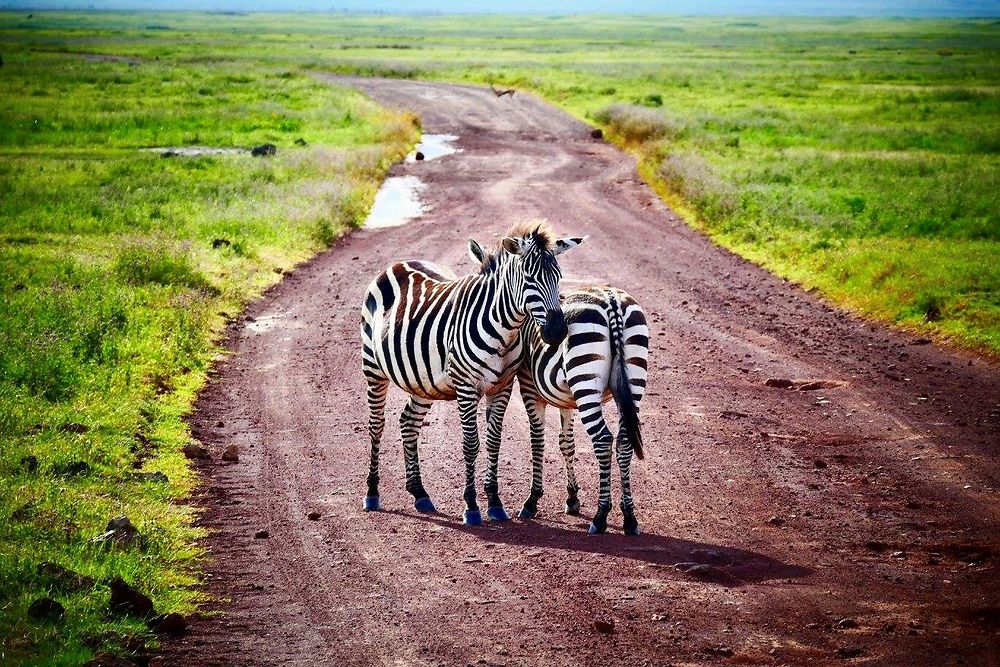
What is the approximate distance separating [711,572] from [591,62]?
90460 millimetres

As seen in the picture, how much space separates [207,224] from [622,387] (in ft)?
54.7

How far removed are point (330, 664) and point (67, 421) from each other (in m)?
5.93

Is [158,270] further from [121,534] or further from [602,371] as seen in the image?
[602,371]

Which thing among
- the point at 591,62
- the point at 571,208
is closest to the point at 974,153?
the point at 571,208

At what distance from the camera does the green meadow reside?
9664 mm

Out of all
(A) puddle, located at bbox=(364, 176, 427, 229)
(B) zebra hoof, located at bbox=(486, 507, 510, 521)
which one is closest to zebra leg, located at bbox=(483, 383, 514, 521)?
(B) zebra hoof, located at bbox=(486, 507, 510, 521)

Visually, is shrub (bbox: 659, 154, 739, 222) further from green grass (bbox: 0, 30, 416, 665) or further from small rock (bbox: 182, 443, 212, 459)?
small rock (bbox: 182, 443, 212, 459)

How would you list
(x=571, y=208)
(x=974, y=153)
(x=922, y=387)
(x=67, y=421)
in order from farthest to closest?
(x=974, y=153) < (x=571, y=208) < (x=922, y=387) < (x=67, y=421)

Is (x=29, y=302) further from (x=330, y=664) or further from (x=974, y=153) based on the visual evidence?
(x=974, y=153)

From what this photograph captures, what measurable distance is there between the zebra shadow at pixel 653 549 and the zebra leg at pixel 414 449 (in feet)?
1.21

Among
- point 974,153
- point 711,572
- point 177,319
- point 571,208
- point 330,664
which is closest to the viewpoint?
point 330,664

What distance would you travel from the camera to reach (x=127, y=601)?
7.79 metres

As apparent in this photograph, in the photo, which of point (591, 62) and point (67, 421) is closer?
point (67, 421)

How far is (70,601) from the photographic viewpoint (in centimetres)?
774
